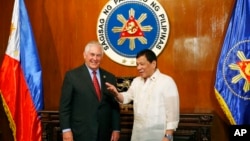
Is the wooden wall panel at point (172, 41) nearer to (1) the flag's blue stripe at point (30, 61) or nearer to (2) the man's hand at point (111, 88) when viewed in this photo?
(1) the flag's blue stripe at point (30, 61)

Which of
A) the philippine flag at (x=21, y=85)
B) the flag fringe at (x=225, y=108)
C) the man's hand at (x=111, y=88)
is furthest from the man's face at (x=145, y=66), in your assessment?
the philippine flag at (x=21, y=85)

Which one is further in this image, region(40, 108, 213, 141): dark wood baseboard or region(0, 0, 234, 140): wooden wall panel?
region(0, 0, 234, 140): wooden wall panel

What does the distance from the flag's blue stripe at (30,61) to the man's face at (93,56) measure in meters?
1.11

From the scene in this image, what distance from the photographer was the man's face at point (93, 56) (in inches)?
101

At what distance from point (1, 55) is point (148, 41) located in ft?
5.99

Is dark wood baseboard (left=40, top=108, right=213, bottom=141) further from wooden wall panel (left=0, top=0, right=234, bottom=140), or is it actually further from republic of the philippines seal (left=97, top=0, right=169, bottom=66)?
republic of the philippines seal (left=97, top=0, right=169, bottom=66)

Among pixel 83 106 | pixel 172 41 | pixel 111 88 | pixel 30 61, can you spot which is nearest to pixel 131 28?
pixel 172 41

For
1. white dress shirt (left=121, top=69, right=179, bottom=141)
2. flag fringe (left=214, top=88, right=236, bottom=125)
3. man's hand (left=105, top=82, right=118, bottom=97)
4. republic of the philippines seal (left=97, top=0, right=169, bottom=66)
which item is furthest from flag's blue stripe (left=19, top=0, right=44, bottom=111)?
flag fringe (left=214, top=88, right=236, bottom=125)

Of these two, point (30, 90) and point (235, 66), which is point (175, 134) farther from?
point (30, 90)

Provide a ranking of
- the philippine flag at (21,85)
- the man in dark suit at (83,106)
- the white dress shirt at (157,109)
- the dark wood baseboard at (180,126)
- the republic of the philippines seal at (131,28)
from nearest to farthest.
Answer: the white dress shirt at (157,109), the man in dark suit at (83,106), the dark wood baseboard at (180,126), the philippine flag at (21,85), the republic of the philippines seal at (131,28)

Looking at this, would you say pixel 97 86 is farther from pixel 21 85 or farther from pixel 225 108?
pixel 225 108

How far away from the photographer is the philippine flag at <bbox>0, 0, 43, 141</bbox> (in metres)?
3.47

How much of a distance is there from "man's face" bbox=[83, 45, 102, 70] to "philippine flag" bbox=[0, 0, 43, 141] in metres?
1.11

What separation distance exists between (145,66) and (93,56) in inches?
16.1
